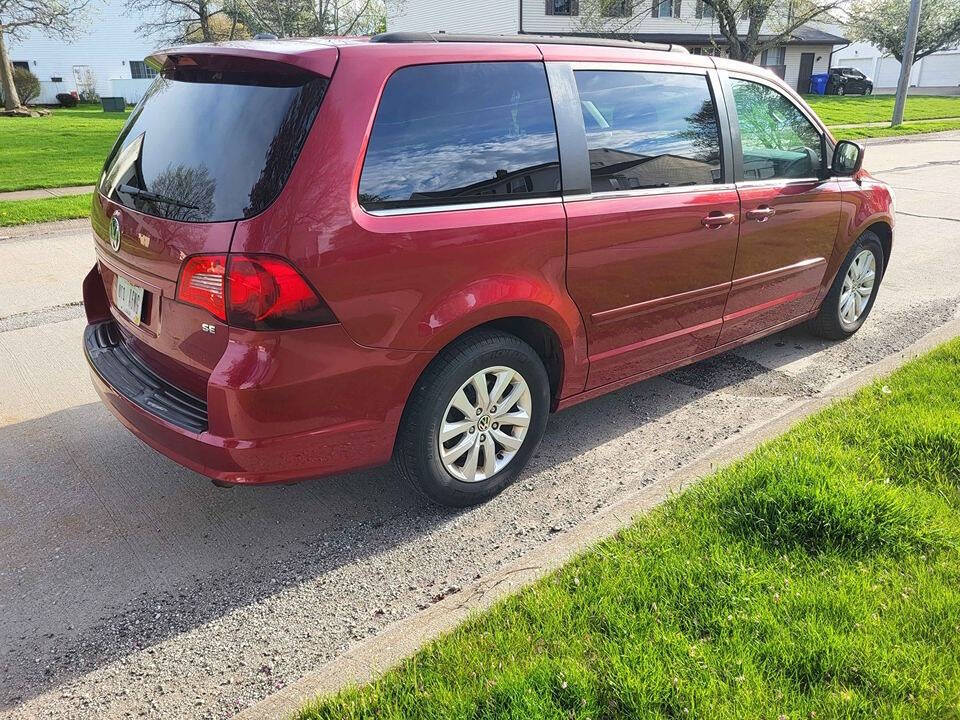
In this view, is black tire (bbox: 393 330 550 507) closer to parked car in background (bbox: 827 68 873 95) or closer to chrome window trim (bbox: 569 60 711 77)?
chrome window trim (bbox: 569 60 711 77)

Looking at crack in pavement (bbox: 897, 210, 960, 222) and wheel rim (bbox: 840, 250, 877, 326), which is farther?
crack in pavement (bbox: 897, 210, 960, 222)

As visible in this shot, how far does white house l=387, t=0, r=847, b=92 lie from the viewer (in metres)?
36.3

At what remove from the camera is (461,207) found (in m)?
2.99

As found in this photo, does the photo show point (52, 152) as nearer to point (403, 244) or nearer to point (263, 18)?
point (263, 18)

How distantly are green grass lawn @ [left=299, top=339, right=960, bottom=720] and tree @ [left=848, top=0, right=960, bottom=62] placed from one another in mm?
57973

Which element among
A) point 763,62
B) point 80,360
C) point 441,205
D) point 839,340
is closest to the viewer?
point 441,205

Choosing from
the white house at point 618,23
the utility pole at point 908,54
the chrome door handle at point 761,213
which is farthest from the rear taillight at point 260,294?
the white house at point 618,23

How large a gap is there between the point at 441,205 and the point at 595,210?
0.81 metres

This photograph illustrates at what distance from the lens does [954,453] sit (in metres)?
3.48

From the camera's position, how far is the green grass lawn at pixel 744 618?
87.0 inches

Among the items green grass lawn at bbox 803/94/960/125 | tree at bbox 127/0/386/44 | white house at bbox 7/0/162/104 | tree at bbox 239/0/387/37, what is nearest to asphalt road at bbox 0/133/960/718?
green grass lawn at bbox 803/94/960/125

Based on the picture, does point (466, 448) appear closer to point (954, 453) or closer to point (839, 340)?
point (954, 453)

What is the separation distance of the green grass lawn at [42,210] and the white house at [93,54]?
3350cm

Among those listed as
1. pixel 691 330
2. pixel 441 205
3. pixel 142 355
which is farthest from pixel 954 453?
pixel 142 355
